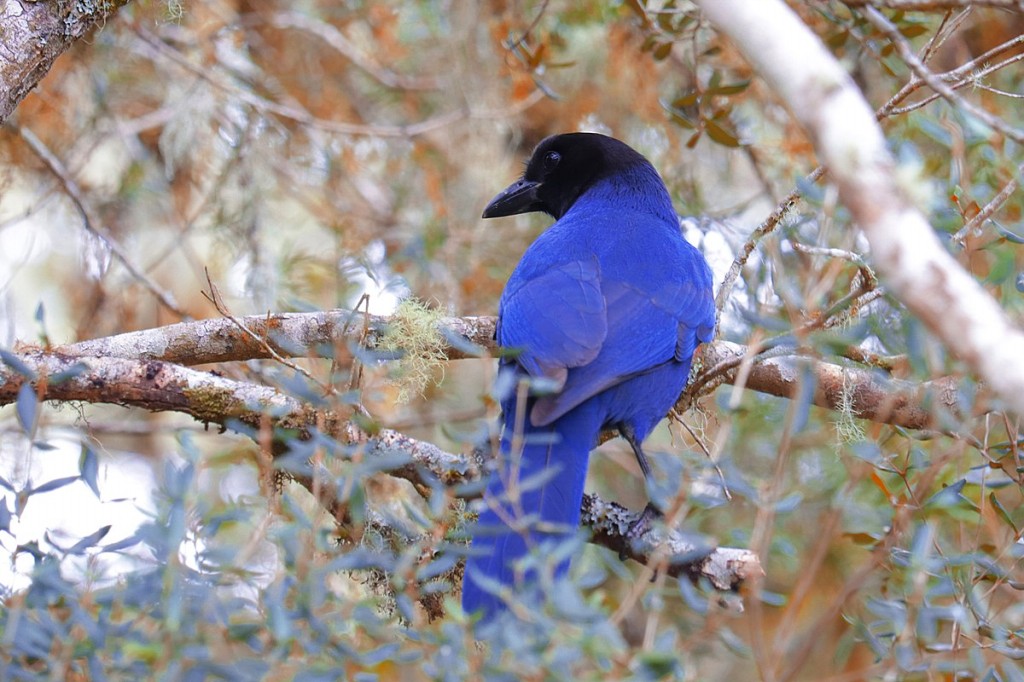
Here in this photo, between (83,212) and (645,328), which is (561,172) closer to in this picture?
(645,328)

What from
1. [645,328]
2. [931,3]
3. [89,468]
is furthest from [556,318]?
[89,468]

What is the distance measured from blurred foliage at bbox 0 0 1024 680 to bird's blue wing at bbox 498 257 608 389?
38 centimetres

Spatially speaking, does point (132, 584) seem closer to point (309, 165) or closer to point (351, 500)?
point (351, 500)

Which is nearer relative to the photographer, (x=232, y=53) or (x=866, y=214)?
(x=866, y=214)

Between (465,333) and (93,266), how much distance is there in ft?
8.71

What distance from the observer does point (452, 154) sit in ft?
21.8

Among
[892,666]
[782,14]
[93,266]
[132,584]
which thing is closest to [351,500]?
[132,584]

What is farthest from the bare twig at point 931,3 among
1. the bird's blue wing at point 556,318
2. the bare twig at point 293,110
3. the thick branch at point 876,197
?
the bare twig at point 293,110

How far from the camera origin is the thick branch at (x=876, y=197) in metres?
1.79

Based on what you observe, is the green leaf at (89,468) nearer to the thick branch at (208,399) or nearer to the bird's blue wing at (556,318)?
the thick branch at (208,399)

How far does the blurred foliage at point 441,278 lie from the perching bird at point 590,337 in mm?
256

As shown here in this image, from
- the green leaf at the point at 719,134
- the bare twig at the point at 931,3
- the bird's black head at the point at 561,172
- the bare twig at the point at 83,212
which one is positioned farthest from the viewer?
the bird's black head at the point at 561,172

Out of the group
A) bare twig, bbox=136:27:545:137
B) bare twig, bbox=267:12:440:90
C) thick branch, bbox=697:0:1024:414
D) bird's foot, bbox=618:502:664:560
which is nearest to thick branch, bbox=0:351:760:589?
bird's foot, bbox=618:502:664:560

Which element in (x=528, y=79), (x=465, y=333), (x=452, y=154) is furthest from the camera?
(x=452, y=154)
